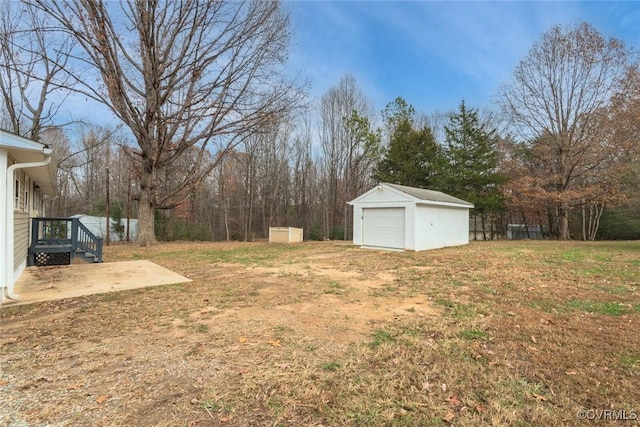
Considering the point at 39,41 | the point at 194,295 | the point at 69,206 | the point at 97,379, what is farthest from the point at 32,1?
the point at 69,206

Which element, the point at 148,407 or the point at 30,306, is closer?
the point at 148,407

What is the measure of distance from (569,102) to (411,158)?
9.66m

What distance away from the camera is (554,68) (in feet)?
63.1

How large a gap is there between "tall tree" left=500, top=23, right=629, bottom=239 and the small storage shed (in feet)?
49.8

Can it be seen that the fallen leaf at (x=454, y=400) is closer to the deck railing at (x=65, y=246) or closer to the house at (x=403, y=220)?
the deck railing at (x=65, y=246)

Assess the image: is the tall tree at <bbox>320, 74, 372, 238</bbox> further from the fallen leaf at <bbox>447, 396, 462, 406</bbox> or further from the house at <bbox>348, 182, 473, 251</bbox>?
the fallen leaf at <bbox>447, 396, 462, 406</bbox>

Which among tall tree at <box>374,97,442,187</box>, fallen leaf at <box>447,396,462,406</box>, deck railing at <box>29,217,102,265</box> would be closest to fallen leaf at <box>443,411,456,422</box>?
fallen leaf at <box>447,396,462,406</box>

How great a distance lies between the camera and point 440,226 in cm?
1439

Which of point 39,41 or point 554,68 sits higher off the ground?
point 554,68

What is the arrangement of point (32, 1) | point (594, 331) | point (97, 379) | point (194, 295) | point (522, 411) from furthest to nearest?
1. point (32, 1)
2. point (194, 295)
3. point (594, 331)
4. point (97, 379)
5. point (522, 411)

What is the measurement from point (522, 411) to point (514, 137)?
24861mm

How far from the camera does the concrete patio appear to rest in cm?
538

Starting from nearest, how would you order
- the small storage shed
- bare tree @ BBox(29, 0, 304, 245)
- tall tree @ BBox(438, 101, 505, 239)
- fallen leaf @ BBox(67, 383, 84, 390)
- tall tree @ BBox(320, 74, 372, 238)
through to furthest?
1. fallen leaf @ BBox(67, 383, 84, 390)
2. bare tree @ BBox(29, 0, 304, 245)
3. the small storage shed
4. tall tree @ BBox(438, 101, 505, 239)
5. tall tree @ BBox(320, 74, 372, 238)

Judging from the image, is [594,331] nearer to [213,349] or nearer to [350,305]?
[350,305]
